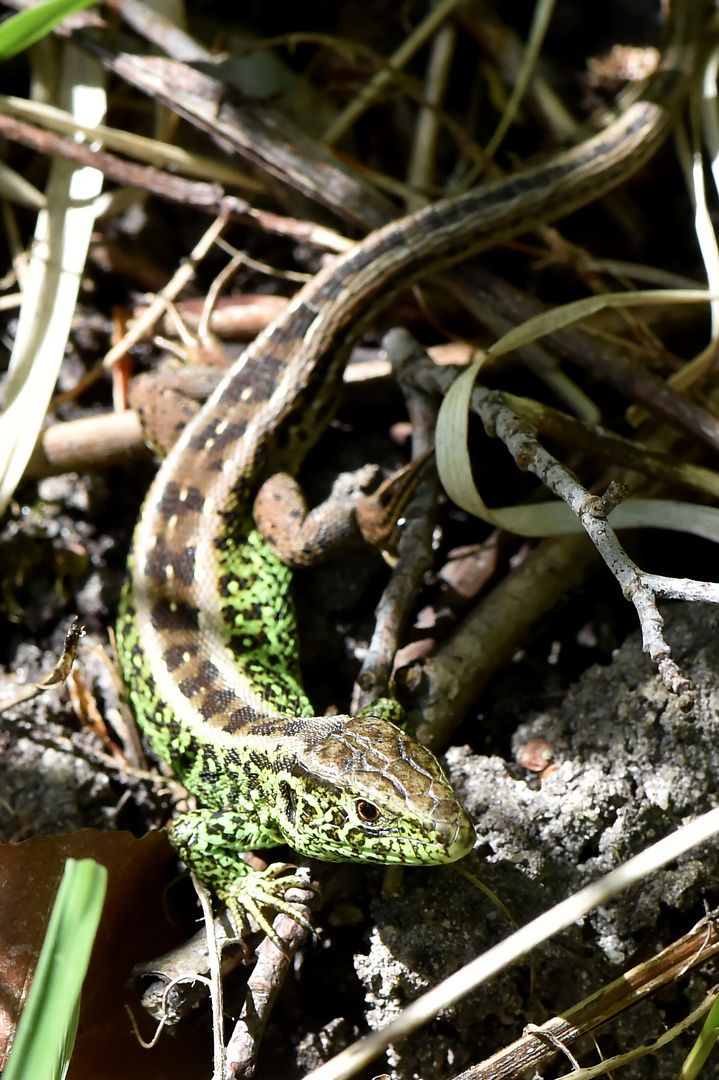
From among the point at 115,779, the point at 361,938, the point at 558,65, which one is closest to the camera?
the point at 361,938

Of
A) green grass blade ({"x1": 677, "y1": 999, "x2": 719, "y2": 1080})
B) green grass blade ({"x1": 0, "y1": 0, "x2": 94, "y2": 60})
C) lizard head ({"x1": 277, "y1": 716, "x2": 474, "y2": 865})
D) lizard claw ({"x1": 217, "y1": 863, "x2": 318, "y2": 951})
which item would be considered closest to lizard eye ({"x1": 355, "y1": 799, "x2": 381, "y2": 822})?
lizard head ({"x1": 277, "y1": 716, "x2": 474, "y2": 865})

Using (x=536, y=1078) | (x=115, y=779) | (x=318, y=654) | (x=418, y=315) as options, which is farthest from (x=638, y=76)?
(x=536, y=1078)

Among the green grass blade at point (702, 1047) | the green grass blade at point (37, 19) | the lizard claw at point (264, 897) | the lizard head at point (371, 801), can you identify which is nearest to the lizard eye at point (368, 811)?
the lizard head at point (371, 801)

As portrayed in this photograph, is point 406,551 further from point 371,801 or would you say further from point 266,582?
point 371,801

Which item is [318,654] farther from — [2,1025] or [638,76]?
[638,76]

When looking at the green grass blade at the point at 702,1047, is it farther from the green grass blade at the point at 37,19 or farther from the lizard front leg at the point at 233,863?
the green grass blade at the point at 37,19

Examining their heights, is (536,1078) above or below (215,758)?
below

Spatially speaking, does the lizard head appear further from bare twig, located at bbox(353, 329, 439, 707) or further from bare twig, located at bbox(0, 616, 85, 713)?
bare twig, located at bbox(0, 616, 85, 713)
